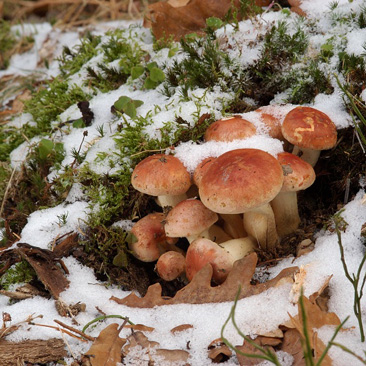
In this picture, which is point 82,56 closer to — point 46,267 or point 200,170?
point 200,170

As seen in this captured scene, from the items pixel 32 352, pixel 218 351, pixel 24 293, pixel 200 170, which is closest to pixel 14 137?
pixel 24 293

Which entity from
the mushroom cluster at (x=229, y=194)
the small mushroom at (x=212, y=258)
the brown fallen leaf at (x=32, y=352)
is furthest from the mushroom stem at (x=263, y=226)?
the brown fallen leaf at (x=32, y=352)

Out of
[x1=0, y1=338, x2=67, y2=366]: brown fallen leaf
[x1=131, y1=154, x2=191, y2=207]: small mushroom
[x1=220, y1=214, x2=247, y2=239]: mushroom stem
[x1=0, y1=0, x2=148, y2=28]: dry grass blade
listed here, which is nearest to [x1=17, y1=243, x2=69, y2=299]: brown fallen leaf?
[x1=0, y1=338, x2=67, y2=366]: brown fallen leaf

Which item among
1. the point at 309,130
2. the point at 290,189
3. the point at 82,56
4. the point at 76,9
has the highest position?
the point at 309,130

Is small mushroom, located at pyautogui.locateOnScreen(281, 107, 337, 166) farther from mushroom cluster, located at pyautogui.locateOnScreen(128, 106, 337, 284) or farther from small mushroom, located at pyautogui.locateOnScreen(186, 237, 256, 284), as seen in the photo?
small mushroom, located at pyautogui.locateOnScreen(186, 237, 256, 284)

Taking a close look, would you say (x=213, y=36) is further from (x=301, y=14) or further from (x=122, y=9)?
(x=122, y=9)

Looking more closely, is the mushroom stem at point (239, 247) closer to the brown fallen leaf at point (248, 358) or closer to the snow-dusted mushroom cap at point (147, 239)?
the snow-dusted mushroom cap at point (147, 239)
